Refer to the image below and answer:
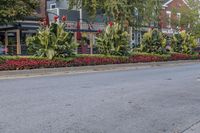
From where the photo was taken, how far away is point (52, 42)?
23.5m

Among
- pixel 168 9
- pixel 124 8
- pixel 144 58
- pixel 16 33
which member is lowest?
pixel 144 58

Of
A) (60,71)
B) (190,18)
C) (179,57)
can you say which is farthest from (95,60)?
(190,18)

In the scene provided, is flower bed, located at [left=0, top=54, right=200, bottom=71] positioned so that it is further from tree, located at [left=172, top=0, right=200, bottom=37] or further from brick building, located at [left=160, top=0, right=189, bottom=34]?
brick building, located at [left=160, top=0, right=189, bottom=34]

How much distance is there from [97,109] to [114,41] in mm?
20004

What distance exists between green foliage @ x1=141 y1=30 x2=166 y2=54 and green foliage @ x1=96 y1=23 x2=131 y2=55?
5906 mm

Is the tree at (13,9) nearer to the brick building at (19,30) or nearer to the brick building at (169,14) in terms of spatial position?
the brick building at (19,30)

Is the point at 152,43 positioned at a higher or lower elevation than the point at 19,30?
lower

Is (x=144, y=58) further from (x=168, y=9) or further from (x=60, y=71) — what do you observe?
(x=168, y=9)

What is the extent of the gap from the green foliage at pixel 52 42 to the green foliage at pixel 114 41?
5408 mm

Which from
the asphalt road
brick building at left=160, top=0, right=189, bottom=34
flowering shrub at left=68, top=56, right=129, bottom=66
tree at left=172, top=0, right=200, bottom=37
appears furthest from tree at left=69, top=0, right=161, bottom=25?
the asphalt road

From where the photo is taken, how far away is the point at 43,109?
9094 mm

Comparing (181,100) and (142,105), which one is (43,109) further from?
(181,100)

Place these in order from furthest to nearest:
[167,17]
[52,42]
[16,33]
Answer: [167,17], [16,33], [52,42]

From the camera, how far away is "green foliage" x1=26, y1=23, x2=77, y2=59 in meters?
23.2
